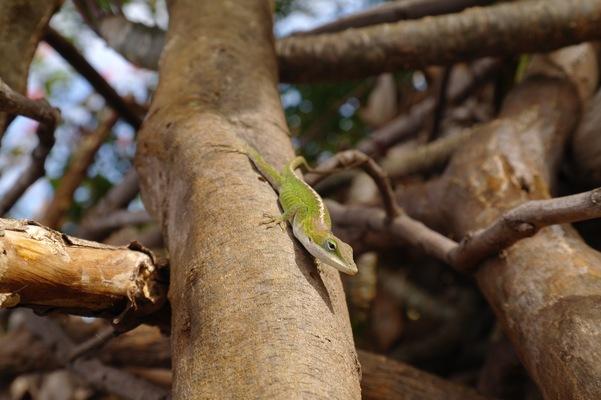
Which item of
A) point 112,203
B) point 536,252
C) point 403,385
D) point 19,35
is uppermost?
point 19,35

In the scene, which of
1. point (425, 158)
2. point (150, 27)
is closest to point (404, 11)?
point (425, 158)

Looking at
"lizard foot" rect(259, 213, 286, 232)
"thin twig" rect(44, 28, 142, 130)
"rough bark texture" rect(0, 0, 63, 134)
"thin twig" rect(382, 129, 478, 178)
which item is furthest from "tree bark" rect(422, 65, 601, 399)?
"thin twig" rect(44, 28, 142, 130)

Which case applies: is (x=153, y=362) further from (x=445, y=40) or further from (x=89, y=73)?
(x=445, y=40)

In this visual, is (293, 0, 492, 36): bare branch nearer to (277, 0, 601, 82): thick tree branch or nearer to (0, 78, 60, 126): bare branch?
(277, 0, 601, 82): thick tree branch

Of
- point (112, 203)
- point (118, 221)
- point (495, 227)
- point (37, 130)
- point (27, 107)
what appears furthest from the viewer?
point (112, 203)

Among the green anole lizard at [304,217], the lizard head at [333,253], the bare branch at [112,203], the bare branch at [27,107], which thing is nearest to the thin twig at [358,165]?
the green anole lizard at [304,217]

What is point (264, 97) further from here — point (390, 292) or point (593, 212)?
point (390, 292)
